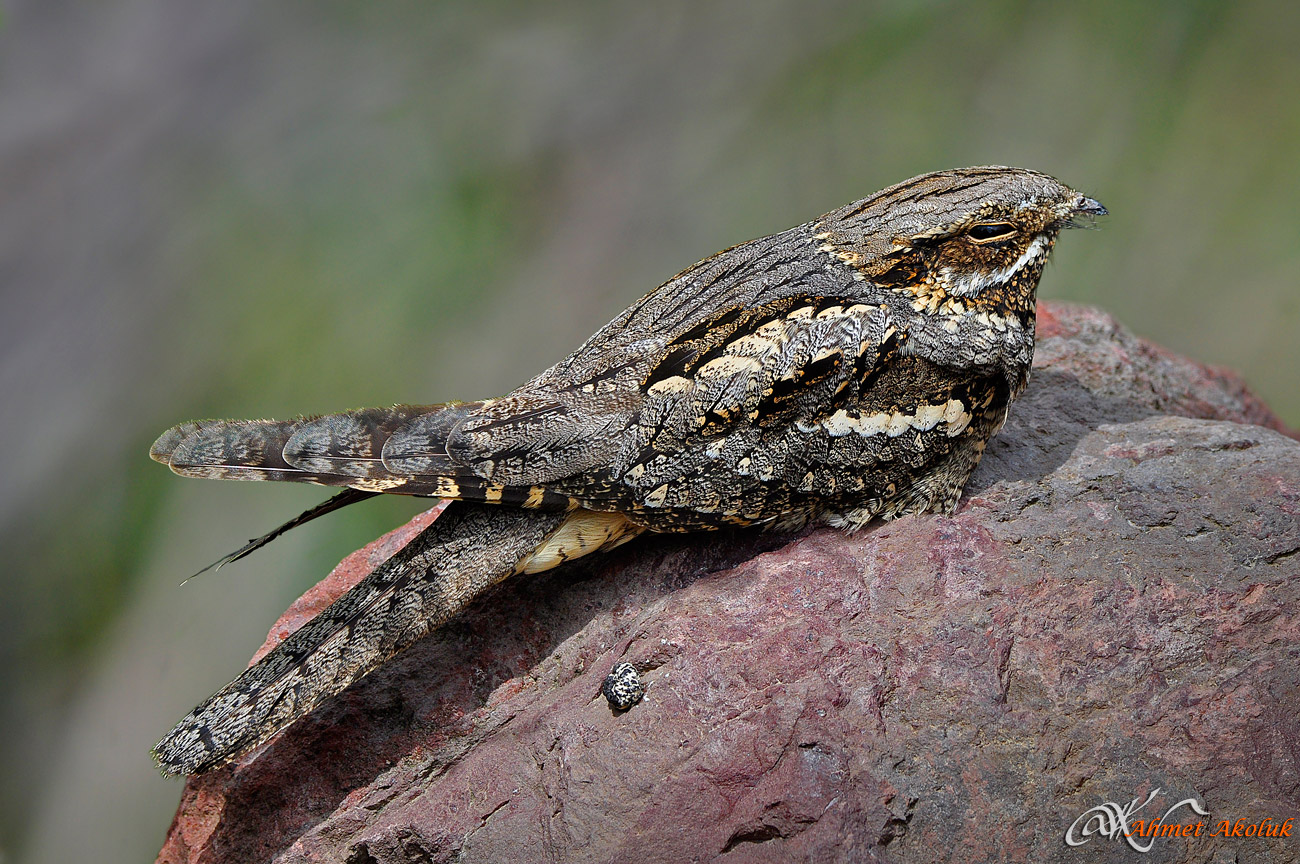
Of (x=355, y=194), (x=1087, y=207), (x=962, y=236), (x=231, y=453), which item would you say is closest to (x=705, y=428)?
(x=962, y=236)

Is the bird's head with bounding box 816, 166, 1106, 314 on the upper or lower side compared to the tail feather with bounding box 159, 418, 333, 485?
lower

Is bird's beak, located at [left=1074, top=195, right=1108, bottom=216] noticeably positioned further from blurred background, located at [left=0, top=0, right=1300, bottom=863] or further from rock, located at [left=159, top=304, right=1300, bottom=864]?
blurred background, located at [left=0, top=0, right=1300, bottom=863]

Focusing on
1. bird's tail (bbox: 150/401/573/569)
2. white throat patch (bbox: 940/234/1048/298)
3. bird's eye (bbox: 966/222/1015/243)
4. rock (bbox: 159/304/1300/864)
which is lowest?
rock (bbox: 159/304/1300/864)

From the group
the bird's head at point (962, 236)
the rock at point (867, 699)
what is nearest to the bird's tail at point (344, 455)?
the rock at point (867, 699)

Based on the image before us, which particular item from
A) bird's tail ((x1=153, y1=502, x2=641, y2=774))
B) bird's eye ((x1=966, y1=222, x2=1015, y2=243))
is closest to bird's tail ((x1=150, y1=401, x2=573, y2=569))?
bird's tail ((x1=153, y1=502, x2=641, y2=774))

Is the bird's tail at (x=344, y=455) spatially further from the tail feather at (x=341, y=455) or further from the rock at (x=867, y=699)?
the rock at (x=867, y=699)
